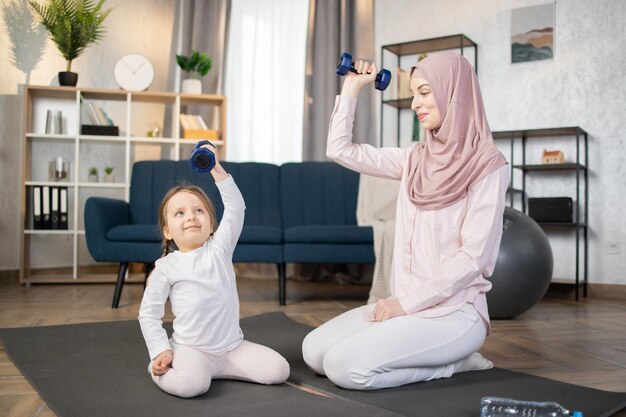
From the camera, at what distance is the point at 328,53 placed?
16.8ft

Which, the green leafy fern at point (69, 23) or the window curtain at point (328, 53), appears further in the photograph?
the window curtain at point (328, 53)

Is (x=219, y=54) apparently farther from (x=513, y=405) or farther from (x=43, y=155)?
(x=513, y=405)

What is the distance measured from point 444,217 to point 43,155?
3763 mm

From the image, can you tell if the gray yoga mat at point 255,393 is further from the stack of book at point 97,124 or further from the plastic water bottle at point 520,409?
the stack of book at point 97,124

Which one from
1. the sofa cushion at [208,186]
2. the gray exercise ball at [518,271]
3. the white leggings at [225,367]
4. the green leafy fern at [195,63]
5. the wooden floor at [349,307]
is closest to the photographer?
the white leggings at [225,367]

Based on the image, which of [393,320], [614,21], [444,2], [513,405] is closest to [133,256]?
[393,320]

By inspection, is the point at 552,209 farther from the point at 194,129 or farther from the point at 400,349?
the point at 400,349

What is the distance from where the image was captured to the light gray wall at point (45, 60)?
4.55 m

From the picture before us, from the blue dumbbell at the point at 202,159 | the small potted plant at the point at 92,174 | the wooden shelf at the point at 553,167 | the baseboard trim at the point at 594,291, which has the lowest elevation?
the baseboard trim at the point at 594,291

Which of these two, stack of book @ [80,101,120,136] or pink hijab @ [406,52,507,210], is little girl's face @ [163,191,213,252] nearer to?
pink hijab @ [406,52,507,210]

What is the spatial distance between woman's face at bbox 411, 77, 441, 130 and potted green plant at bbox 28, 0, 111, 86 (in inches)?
127

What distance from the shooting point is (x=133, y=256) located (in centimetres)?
339

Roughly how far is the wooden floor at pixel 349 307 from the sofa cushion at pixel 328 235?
0.35 m

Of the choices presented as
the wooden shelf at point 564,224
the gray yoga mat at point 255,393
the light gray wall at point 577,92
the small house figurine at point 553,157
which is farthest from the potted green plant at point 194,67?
the gray yoga mat at point 255,393
